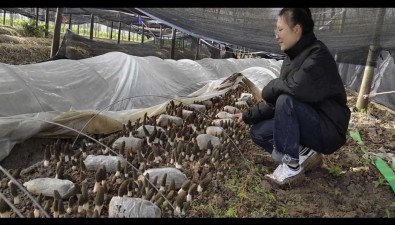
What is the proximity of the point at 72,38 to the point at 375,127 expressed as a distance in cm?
591

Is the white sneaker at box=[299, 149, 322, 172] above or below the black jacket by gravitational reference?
below

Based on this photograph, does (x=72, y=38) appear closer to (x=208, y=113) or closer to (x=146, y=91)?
(x=146, y=91)

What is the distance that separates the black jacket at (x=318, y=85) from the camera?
2.48 m

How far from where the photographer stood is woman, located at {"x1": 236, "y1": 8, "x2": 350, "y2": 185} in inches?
98.2

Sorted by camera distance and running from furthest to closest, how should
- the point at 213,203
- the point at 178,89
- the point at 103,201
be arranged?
the point at 178,89 → the point at 213,203 → the point at 103,201

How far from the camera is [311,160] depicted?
119 inches

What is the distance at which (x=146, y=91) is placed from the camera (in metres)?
5.36

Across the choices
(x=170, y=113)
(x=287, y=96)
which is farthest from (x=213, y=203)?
(x=170, y=113)

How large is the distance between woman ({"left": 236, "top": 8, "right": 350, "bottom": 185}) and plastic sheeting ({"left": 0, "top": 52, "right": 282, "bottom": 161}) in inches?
55.2

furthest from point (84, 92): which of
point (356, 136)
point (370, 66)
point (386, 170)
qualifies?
point (370, 66)

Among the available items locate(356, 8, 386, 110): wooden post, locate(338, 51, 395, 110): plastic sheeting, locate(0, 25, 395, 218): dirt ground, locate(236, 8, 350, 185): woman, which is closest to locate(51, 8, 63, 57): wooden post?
locate(0, 25, 395, 218): dirt ground

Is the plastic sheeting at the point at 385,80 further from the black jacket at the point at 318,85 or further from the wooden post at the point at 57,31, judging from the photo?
the wooden post at the point at 57,31

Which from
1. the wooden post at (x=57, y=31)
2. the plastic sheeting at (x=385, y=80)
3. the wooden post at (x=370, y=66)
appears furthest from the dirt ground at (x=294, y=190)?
the wooden post at (x=57, y=31)

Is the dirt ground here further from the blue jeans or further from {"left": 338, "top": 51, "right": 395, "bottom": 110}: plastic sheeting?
{"left": 338, "top": 51, "right": 395, "bottom": 110}: plastic sheeting
